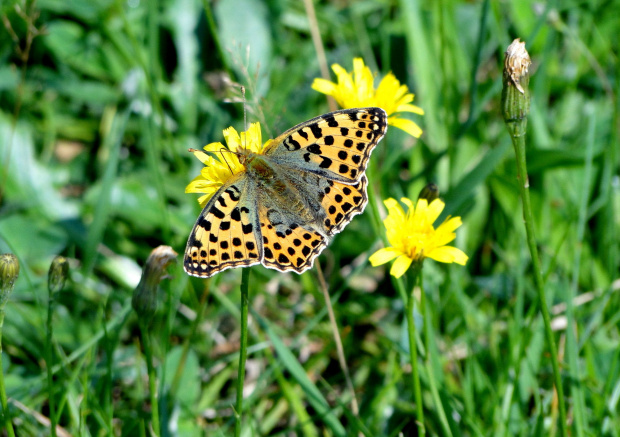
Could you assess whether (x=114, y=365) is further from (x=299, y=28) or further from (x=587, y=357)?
(x=299, y=28)

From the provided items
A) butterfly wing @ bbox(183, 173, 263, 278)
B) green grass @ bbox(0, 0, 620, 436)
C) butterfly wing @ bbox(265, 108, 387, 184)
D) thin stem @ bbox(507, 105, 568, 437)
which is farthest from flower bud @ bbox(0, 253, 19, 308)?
thin stem @ bbox(507, 105, 568, 437)

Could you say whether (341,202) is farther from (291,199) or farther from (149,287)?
(149,287)

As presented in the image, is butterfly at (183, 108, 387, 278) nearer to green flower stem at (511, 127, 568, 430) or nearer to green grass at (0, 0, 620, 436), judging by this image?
green grass at (0, 0, 620, 436)

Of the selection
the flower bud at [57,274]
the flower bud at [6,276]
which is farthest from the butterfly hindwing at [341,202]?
the flower bud at [6,276]

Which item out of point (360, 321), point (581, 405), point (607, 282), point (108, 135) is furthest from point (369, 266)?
point (108, 135)

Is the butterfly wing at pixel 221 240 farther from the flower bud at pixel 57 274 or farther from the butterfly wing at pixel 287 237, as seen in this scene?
the flower bud at pixel 57 274

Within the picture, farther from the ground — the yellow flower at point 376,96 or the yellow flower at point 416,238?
the yellow flower at point 376,96
